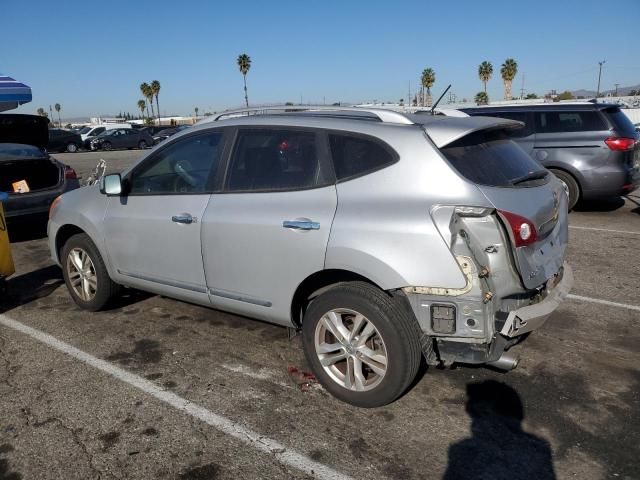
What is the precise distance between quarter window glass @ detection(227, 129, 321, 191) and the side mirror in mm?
1109

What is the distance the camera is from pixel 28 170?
8234 millimetres

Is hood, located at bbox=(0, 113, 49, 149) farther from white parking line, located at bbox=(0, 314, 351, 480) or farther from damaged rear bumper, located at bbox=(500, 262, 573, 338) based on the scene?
damaged rear bumper, located at bbox=(500, 262, 573, 338)

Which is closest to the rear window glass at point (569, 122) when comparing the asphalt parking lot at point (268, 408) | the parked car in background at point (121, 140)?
the asphalt parking lot at point (268, 408)

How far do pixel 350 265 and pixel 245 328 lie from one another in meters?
1.73

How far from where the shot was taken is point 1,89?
20.8ft

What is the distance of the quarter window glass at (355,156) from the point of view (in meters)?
3.16

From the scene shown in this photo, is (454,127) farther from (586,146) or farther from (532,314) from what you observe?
(586,146)

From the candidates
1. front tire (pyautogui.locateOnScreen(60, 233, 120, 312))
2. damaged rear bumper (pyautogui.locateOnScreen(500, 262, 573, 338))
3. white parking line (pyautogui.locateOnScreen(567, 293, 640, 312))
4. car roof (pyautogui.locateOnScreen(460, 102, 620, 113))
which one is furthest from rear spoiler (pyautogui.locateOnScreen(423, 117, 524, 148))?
car roof (pyautogui.locateOnScreen(460, 102, 620, 113))

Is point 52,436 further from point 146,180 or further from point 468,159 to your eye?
point 468,159

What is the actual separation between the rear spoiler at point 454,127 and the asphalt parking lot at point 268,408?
160 centimetres

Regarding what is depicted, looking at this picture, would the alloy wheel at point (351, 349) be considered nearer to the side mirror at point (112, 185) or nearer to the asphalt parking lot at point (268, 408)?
the asphalt parking lot at point (268, 408)

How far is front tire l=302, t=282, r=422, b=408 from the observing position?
2.99 metres

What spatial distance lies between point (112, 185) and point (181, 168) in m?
0.63

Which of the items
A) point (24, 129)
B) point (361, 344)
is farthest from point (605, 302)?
point (24, 129)
